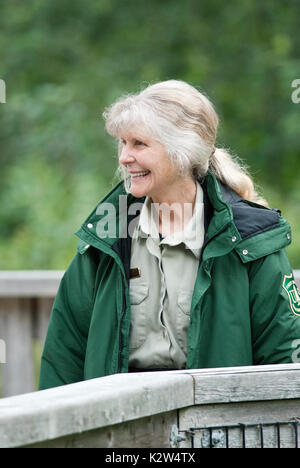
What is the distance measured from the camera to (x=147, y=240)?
3.14 metres

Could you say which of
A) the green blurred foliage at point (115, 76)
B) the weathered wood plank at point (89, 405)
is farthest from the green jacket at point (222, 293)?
the green blurred foliage at point (115, 76)

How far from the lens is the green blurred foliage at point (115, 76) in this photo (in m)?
11.7

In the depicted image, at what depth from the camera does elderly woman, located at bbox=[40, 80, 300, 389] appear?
294cm

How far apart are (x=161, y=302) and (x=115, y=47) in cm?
1002

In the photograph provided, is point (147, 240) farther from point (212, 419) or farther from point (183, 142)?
point (212, 419)

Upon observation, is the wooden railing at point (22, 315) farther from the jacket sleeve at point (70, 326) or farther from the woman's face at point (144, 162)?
the woman's face at point (144, 162)

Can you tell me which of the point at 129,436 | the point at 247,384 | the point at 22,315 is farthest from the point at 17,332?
the point at 129,436

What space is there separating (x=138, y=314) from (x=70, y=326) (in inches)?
12.6

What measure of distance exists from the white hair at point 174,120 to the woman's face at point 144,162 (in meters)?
0.02

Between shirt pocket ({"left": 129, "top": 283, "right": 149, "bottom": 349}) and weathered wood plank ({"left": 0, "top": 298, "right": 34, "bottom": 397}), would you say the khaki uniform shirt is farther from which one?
weathered wood plank ({"left": 0, "top": 298, "right": 34, "bottom": 397})

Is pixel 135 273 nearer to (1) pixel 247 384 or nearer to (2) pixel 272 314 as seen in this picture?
(2) pixel 272 314

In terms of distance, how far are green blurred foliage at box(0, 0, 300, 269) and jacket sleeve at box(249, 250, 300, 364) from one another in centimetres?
830

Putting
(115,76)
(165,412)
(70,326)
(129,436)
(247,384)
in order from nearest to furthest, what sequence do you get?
(129,436)
(165,412)
(247,384)
(70,326)
(115,76)

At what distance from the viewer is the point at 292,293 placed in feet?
9.84
